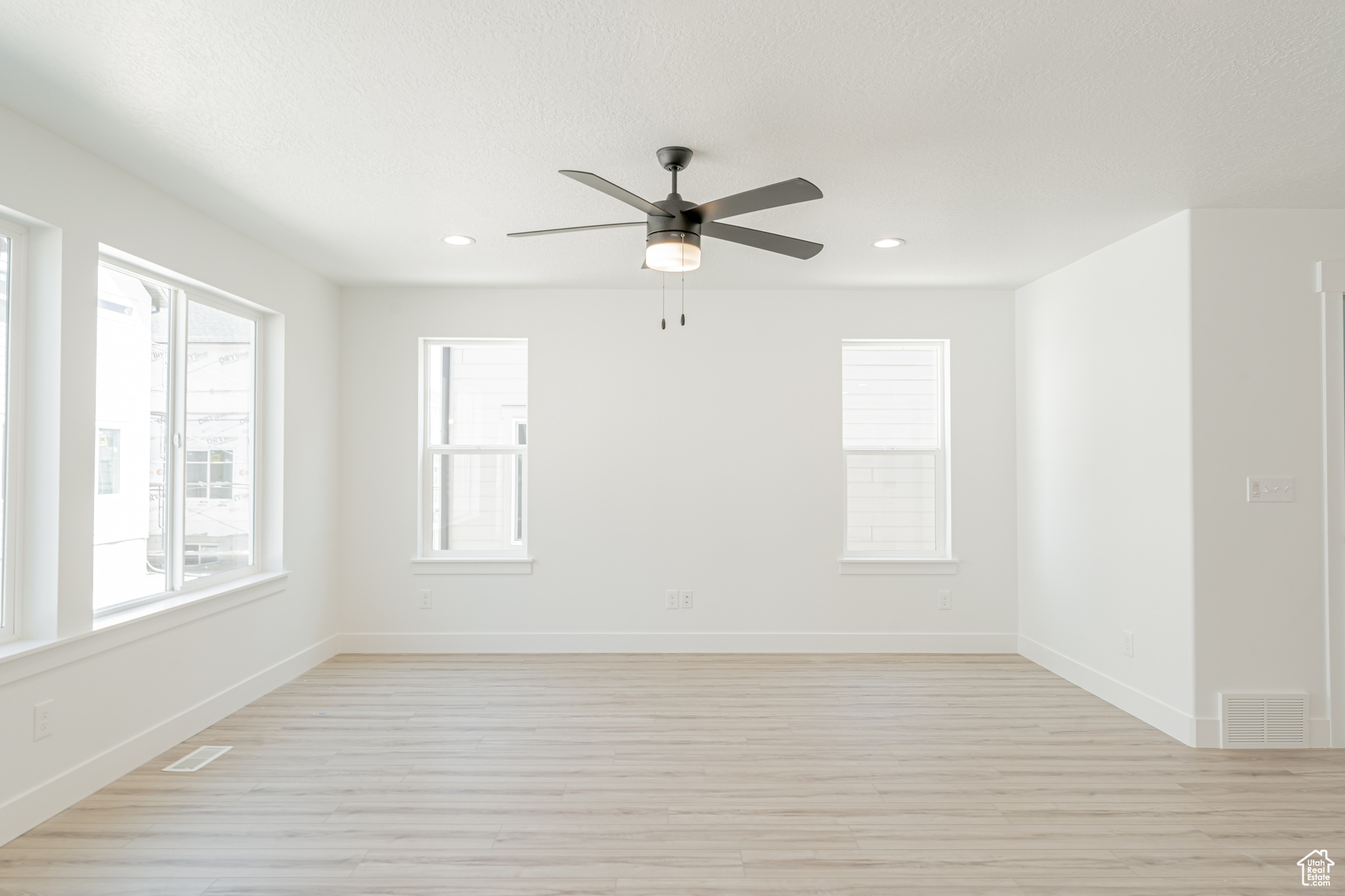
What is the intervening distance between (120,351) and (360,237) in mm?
1249

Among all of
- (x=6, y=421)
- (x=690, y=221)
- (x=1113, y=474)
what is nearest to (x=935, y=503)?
(x=1113, y=474)

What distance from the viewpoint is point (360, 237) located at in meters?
3.90

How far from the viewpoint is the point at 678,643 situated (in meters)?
5.05

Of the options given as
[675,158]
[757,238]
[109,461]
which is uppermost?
[675,158]

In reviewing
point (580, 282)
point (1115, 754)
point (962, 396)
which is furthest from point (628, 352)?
point (1115, 754)

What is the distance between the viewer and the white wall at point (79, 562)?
253 centimetres

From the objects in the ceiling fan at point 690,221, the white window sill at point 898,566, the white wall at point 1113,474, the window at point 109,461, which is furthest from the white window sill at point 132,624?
the white wall at point 1113,474

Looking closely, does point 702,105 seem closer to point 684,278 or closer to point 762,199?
point 762,199

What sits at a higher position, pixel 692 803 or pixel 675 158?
pixel 675 158

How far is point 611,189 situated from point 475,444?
321 cm

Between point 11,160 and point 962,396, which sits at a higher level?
point 11,160

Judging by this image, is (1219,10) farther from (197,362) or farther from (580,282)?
(197,362)

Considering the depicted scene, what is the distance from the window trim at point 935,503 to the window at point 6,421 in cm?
430

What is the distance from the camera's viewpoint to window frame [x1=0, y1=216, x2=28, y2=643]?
2.61m
